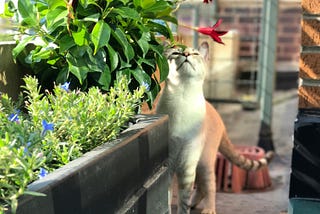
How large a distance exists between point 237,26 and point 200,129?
6.38 m

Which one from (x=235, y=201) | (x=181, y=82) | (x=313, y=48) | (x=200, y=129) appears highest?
(x=313, y=48)

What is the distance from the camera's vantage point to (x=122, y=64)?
2.04 meters

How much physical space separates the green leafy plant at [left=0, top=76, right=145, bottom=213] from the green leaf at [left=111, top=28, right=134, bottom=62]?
0.10 meters

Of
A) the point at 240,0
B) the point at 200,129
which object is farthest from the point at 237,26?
the point at 200,129

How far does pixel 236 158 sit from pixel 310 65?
1.20m

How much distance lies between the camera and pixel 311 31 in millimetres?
2322

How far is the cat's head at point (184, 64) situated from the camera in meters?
2.47

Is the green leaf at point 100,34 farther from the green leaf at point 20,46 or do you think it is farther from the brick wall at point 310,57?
the brick wall at point 310,57

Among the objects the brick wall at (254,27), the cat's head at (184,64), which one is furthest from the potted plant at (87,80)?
the brick wall at (254,27)

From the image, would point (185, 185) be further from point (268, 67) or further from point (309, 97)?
point (268, 67)

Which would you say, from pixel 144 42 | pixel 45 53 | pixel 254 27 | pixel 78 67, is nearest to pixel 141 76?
pixel 144 42

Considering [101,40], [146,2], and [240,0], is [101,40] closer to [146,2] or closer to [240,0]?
[146,2]

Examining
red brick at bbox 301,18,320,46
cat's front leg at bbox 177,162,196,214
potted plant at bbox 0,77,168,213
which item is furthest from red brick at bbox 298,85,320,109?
potted plant at bbox 0,77,168,213

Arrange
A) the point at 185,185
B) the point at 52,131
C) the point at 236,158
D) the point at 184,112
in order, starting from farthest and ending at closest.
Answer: the point at 236,158, the point at 185,185, the point at 184,112, the point at 52,131
